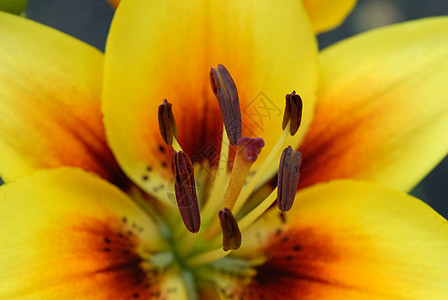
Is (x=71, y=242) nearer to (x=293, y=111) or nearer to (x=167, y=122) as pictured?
(x=167, y=122)

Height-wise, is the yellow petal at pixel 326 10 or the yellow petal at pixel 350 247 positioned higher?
the yellow petal at pixel 326 10

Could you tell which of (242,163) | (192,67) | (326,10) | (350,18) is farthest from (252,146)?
(350,18)

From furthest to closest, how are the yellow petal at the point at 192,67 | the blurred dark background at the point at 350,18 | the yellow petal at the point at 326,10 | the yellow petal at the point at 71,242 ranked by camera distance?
the blurred dark background at the point at 350,18
the yellow petal at the point at 326,10
the yellow petal at the point at 192,67
the yellow petal at the point at 71,242

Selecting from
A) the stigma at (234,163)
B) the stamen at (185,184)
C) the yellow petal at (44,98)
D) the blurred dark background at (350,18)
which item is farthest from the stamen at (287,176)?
the blurred dark background at (350,18)

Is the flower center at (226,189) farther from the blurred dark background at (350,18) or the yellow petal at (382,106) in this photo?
the blurred dark background at (350,18)

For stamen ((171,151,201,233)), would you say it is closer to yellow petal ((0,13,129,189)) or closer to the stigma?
the stigma
